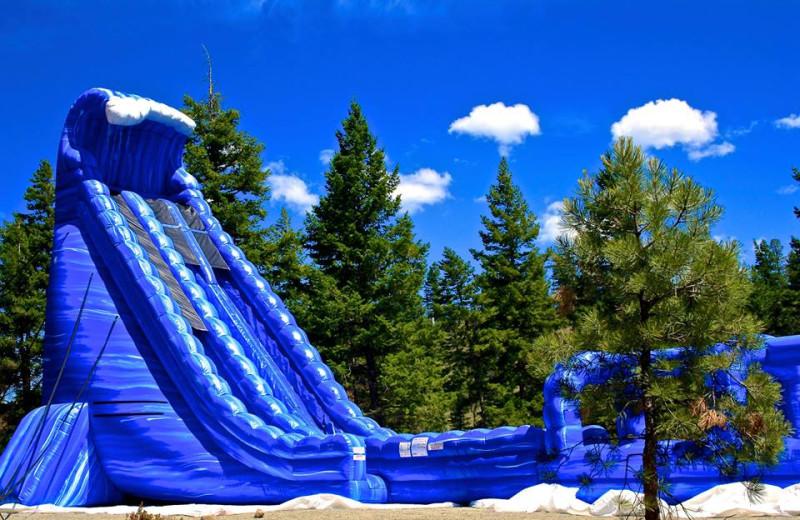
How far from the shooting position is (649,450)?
14.0ft

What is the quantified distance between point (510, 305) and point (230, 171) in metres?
8.51

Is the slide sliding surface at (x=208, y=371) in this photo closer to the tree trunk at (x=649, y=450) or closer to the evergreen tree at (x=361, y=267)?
the tree trunk at (x=649, y=450)

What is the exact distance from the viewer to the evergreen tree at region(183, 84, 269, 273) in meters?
18.6

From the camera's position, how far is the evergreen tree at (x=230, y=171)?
18.6 metres

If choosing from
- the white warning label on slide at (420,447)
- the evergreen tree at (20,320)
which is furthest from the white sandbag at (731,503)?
the evergreen tree at (20,320)

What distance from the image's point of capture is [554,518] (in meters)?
6.54

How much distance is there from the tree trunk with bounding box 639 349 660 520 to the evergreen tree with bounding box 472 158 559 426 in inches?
526

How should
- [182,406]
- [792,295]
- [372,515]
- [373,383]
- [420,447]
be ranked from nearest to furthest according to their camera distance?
[372,515] → [420,447] → [182,406] → [373,383] → [792,295]

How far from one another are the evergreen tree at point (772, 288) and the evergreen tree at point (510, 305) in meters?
7.48

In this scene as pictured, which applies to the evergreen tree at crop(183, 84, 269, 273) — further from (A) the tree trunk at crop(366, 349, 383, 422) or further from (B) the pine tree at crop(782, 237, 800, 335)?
(B) the pine tree at crop(782, 237, 800, 335)

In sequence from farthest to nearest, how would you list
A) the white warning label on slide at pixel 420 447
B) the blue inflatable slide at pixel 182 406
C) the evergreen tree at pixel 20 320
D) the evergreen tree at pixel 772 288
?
the evergreen tree at pixel 772 288 → the evergreen tree at pixel 20 320 → the white warning label on slide at pixel 420 447 → the blue inflatable slide at pixel 182 406

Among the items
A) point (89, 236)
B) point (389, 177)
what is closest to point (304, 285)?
point (389, 177)

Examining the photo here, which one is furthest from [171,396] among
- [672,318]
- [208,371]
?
[672,318]

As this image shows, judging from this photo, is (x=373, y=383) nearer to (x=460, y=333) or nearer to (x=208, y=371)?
(x=460, y=333)
